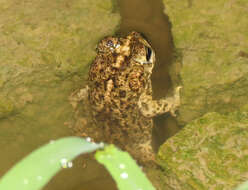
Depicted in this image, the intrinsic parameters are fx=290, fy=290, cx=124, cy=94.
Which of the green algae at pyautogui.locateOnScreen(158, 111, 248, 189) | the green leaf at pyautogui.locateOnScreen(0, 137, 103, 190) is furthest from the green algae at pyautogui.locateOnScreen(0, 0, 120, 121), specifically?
the green algae at pyautogui.locateOnScreen(158, 111, 248, 189)

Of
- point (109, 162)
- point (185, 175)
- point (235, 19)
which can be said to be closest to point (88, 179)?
point (109, 162)

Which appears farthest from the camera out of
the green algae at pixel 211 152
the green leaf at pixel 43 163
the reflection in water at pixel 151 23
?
the reflection in water at pixel 151 23

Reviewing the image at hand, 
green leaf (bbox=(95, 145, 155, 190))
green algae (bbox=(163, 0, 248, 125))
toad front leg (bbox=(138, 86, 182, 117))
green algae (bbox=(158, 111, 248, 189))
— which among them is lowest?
green leaf (bbox=(95, 145, 155, 190))

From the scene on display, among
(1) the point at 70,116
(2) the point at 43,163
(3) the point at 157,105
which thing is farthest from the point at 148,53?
(2) the point at 43,163

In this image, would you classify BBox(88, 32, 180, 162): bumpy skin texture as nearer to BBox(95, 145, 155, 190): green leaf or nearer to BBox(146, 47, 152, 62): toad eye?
BBox(146, 47, 152, 62): toad eye

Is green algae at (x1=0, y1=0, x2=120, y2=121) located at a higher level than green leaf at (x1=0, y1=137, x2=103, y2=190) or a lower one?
higher

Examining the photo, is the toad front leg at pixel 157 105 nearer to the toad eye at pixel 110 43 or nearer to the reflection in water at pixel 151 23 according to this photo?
the reflection in water at pixel 151 23

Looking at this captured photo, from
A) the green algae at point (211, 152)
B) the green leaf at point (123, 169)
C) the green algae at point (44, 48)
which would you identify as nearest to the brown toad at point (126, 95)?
the green leaf at point (123, 169)

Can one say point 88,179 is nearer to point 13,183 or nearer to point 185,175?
point 13,183
